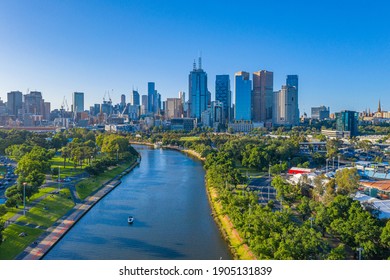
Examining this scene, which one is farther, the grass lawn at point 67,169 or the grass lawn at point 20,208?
the grass lawn at point 67,169

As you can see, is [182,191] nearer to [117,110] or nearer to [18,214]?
[18,214]

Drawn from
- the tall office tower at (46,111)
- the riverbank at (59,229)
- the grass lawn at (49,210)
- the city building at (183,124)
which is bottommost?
the riverbank at (59,229)

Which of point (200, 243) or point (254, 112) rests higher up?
point (254, 112)

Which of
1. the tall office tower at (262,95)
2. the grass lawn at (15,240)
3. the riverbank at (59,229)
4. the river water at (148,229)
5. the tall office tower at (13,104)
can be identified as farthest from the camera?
the tall office tower at (13,104)

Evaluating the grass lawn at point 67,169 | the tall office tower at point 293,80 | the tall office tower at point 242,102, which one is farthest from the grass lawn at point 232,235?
the tall office tower at point 293,80

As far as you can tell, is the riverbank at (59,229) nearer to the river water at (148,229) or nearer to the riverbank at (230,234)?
the river water at (148,229)

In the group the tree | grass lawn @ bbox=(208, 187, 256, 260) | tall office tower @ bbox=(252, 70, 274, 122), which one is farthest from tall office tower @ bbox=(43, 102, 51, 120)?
the tree
